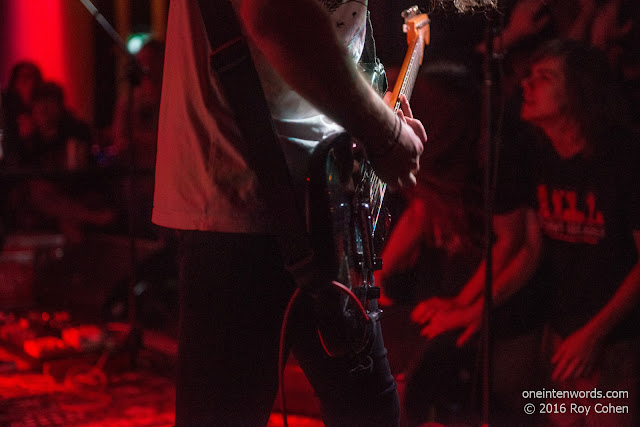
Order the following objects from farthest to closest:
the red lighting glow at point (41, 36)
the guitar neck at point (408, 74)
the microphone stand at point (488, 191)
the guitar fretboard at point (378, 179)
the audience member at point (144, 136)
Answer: the red lighting glow at point (41, 36) → the audience member at point (144, 136) → the microphone stand at point (488, 191) → the guitar neck at point (408, 74) → the guitar fretboard at point (378, 179)

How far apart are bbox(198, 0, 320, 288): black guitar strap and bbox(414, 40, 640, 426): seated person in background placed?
5.12 feet

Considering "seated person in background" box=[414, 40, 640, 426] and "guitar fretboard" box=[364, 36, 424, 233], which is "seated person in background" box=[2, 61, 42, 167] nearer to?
"seated person in background" box=[414, 40, 640, 426]

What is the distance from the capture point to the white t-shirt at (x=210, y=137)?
110 centimetres

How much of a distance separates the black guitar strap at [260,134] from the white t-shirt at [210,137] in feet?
0.10

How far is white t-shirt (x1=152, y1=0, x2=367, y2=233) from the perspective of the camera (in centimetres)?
110

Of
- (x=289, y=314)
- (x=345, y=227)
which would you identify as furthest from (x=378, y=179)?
(x=289, y=314)

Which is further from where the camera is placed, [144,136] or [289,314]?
[144,136]

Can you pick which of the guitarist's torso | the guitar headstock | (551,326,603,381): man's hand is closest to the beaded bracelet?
the guitarist's torso

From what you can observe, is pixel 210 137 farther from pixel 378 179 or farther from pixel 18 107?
pixel 18 107

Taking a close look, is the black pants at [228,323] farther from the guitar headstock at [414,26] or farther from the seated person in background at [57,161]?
the seated person in background at [57,161]

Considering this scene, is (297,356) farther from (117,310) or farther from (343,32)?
(117,310)

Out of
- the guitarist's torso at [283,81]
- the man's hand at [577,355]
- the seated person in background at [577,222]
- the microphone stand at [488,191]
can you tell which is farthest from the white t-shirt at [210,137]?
the man's hand at [577,355]

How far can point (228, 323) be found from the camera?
110 centimetres

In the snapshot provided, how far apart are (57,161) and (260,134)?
3.95 meters
